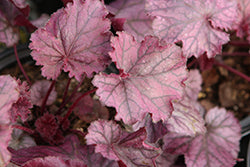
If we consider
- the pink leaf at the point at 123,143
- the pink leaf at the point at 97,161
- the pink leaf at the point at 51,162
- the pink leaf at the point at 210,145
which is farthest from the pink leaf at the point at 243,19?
the pink leaf at the point at 51,162

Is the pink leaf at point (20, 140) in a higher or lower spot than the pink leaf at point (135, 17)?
lower

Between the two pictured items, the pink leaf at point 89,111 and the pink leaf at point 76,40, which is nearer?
the pink leaf at point 76,40

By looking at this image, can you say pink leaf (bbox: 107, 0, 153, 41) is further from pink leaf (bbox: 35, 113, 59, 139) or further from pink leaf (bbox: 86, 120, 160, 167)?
pink leaf (bbox: 35, 113, 59, 139)

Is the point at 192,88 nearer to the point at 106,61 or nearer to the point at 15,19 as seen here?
the point at 106,61

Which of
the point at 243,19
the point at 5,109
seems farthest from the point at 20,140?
the point at 243,19

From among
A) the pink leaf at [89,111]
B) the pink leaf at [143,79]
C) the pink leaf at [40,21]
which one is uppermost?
the pink leaf at [40,21]

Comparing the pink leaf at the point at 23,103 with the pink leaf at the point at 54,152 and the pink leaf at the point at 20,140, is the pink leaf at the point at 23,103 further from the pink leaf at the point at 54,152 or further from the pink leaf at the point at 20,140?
the pink leaf at the point at 20,140

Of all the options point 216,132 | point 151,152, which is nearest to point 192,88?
point 216,132
